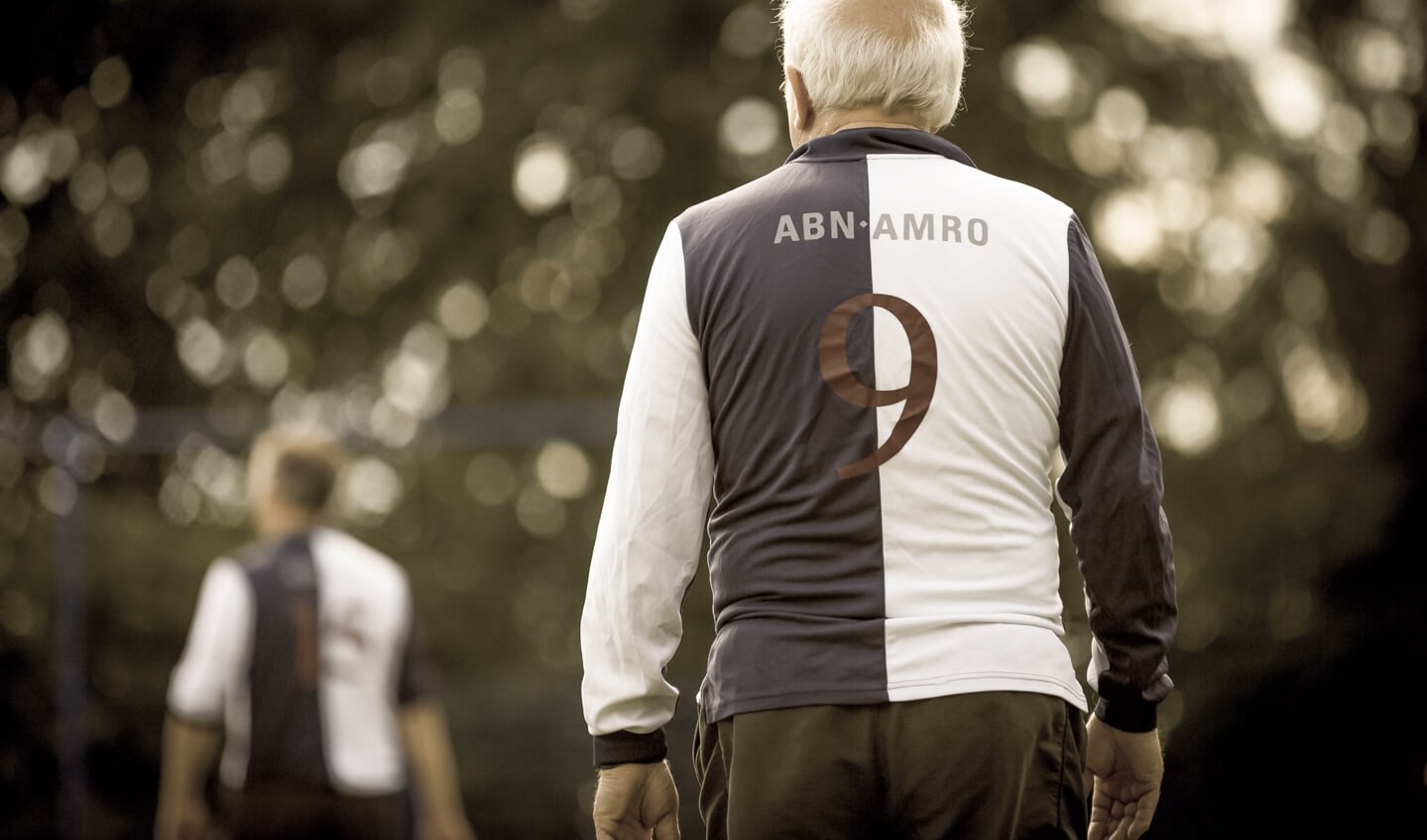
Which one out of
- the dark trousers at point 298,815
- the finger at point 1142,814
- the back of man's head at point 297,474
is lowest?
the dark trousers at point 298,815

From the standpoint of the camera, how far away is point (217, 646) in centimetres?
567

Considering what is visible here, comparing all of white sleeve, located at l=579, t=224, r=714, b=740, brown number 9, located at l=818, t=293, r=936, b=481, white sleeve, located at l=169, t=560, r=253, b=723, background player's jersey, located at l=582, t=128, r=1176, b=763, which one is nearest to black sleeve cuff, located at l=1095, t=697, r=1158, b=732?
background player's jersey, located at l=582, t=128, r=1176, b=763

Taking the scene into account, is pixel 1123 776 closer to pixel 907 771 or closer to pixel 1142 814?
pixel 1142 814

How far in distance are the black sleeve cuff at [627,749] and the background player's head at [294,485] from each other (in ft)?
11.9

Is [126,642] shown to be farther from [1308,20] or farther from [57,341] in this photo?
[1308,20]

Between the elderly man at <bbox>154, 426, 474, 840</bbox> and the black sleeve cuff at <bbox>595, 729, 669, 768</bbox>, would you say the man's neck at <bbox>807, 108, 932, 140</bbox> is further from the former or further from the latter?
the elderly man at <bbox>154, 426, 474, 840</bbox>

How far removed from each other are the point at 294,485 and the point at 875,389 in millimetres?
3928

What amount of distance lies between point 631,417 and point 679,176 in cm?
1033

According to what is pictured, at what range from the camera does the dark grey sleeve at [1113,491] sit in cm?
231

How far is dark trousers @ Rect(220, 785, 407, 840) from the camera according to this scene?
18.0 ft

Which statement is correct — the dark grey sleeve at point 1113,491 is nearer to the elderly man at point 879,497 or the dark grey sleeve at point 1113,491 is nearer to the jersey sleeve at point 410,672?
the elderly man at point 879,497

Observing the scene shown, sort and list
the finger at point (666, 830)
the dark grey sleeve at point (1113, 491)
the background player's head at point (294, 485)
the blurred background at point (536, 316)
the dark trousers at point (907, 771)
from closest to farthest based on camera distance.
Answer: the dark trousers at point (907, 771) → the dark grey sleeve at point (1113, 491) → the finger at point (666, 830) → the background player's head at point (294, 485) → the blurred background at point (536, 316)

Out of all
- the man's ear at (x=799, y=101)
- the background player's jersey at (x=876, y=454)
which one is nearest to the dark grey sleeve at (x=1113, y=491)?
the background player's jersey at (x=876, y=454)

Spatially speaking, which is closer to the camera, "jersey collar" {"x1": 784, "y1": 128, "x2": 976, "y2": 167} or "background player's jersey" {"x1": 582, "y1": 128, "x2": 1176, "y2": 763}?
"background player's jersey" {"x1": 582, "y1": 128, "x2": 1176, "y2": 763}
